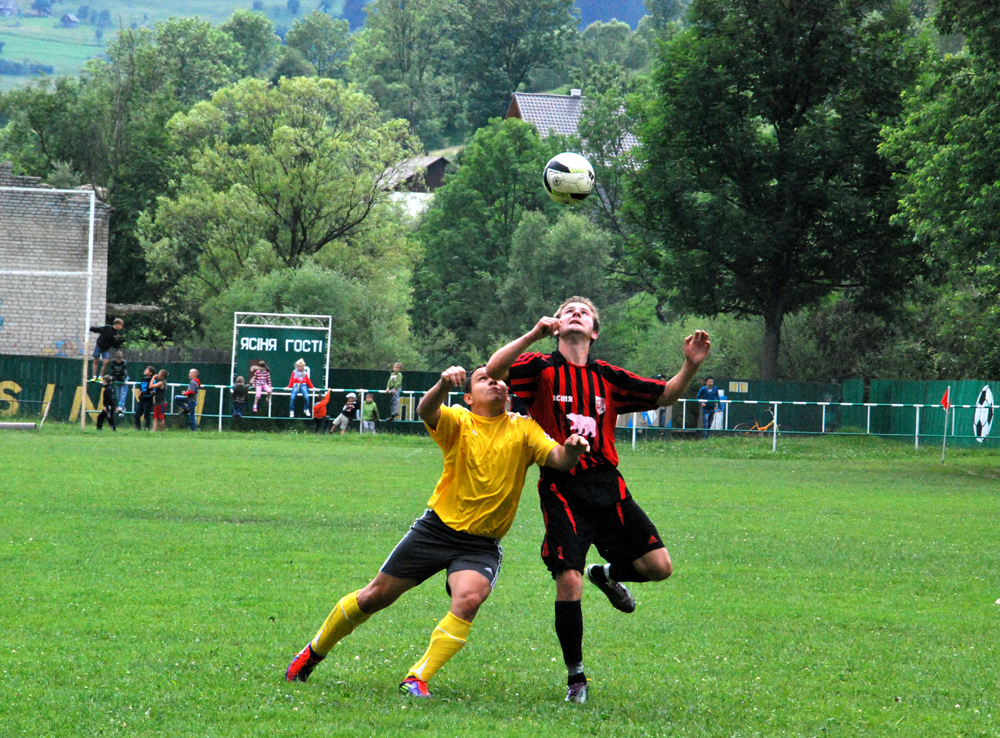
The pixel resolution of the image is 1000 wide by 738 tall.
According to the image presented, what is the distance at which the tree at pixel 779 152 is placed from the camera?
116 feet

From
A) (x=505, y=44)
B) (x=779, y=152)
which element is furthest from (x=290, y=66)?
(x=779, y=152)

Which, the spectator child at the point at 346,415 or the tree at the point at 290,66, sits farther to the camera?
the tree at the point at 290,66

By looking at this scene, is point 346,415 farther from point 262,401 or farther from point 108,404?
point 108,404

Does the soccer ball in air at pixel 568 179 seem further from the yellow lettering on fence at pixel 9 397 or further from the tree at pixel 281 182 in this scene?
the tree at pixel 281 182

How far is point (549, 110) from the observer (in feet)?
279

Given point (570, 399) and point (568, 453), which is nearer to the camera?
point (568, 453)

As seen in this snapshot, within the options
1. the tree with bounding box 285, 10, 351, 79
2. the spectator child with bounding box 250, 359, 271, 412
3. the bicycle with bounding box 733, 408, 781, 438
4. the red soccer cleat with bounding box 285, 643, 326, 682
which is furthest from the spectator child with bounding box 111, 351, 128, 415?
the tree with bounding box 285, 10, 351, 79

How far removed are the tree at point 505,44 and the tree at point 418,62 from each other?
1042cm

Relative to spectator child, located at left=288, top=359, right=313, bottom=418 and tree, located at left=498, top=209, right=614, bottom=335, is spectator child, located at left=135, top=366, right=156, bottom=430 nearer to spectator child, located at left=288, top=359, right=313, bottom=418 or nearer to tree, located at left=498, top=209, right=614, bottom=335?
spectator child, located at left=288, top=359, right=313, bottom=418

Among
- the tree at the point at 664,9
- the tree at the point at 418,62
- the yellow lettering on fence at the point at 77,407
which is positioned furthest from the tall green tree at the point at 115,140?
the tree at the point at 664,9

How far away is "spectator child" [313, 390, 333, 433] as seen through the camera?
102 feet

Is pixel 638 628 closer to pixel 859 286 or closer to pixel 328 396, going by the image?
pixel 328 396

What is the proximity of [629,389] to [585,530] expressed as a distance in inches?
34.1

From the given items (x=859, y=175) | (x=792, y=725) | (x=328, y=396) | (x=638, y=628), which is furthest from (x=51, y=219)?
(x=792, y=725)
